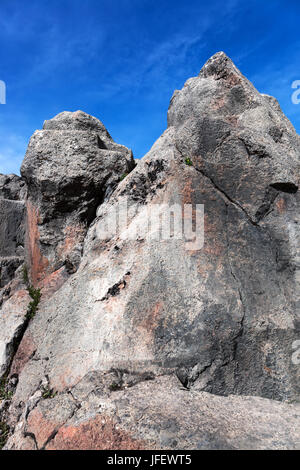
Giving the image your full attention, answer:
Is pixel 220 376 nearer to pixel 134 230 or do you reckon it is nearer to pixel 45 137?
pixel 134 230

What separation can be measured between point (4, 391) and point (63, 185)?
4.12 metres

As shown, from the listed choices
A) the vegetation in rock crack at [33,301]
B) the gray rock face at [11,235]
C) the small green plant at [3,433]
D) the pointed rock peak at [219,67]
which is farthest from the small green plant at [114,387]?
the pointed rock peak at [219,67]

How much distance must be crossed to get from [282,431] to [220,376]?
120 cm

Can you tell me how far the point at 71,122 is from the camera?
8.15 meters

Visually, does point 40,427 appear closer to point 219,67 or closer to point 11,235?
point 11,235

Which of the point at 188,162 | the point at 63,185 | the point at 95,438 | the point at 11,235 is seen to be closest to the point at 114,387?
the point at 95,438

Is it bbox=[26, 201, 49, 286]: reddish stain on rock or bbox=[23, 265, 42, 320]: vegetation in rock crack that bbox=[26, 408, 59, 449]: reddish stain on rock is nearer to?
bbox=[23, 265, 42, 320]: vegetation in rock crack

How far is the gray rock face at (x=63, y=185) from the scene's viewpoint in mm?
7422

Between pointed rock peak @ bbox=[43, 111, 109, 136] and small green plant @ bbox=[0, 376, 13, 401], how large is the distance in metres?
5.52

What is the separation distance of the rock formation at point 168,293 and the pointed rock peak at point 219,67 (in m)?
0.03

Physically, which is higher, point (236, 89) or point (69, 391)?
point (236, 89)
